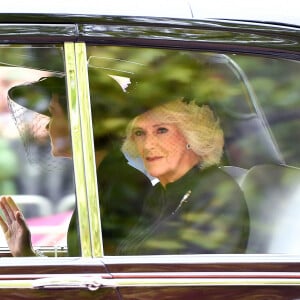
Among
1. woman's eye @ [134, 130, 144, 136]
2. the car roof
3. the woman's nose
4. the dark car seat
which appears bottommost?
the dark car seat

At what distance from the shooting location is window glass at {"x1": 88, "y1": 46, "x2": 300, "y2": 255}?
319 centimetres

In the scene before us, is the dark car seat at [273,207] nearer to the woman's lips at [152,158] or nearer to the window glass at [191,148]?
the window glass at [191,148]

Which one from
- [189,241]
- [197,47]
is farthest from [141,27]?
[189,241]

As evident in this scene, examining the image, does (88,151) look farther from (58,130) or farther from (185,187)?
(185,187)

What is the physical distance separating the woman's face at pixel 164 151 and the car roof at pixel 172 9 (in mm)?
344

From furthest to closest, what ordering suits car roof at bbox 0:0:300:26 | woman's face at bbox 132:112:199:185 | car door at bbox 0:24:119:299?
woman's face at bbox 132:112:199:185, car roof at bbox 0:0:300:26, car door at bbox 0:24:119:299

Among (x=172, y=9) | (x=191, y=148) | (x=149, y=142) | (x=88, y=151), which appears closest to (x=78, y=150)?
(x=88, y=151)

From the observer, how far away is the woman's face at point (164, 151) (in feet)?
10.8

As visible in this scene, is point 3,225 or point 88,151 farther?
point 3,225

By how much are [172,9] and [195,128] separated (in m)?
0.39

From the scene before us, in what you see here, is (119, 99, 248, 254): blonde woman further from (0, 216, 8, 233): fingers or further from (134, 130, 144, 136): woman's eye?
(0, 216, 8, 233): fingers

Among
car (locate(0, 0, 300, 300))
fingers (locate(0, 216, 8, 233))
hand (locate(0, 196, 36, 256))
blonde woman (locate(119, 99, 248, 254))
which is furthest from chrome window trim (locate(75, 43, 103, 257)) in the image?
fingers (locate(0, 216, 8, 233))

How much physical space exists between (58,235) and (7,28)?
66 cm

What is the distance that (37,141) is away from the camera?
3.22 meters
